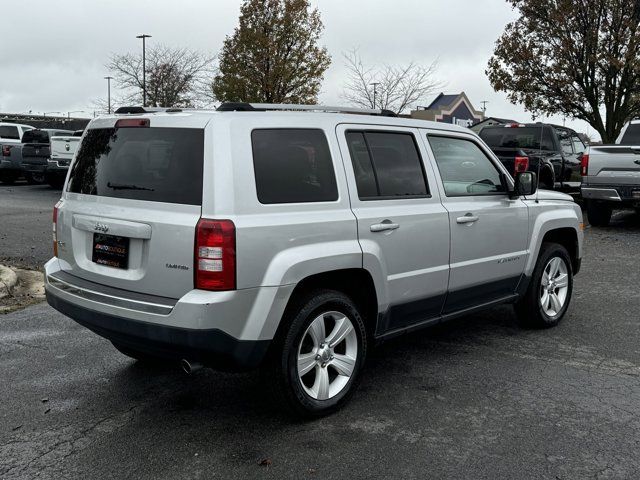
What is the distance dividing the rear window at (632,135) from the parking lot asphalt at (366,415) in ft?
25.7

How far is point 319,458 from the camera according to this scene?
3430 millimetres

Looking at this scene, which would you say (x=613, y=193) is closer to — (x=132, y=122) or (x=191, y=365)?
(x=132, y=122)

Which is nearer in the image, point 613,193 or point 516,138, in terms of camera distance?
point 613,193

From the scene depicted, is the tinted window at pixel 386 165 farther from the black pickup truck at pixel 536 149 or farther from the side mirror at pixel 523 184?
the black pickup truck at pixel 536 149

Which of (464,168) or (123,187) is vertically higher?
(464,168)

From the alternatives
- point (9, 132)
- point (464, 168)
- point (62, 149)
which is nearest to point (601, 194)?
point (464, 168)

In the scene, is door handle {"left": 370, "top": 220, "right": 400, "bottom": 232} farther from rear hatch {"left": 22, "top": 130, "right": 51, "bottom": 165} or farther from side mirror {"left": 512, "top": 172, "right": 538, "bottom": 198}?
rear hatch {"left": 22, "top": 130, "right": 51, "bottom": 165}

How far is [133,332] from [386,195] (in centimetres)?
176

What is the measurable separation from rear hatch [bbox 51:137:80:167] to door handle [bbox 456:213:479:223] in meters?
15.7

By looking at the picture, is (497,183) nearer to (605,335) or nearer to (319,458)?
(605,335)

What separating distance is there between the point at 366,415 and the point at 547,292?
102 inches

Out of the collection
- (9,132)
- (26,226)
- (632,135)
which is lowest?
(26,226)

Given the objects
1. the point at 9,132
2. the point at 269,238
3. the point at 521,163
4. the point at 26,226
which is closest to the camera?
the point at 269,238

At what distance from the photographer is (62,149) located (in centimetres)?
1864
